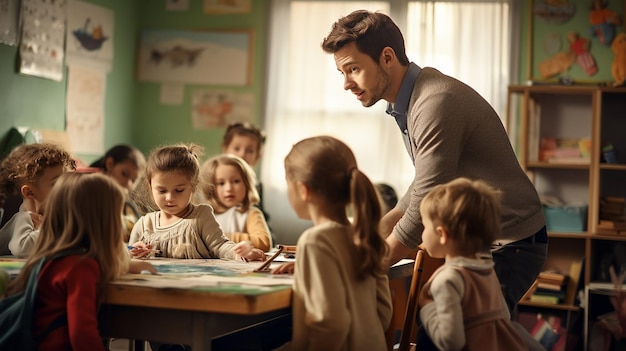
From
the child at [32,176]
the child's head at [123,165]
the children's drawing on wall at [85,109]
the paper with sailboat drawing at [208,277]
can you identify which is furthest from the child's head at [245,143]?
the paper with sailboat drawing at [208,277]

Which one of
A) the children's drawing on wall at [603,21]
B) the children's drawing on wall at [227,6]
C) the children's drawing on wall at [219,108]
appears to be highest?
the children's drawing on wall at [227,6]

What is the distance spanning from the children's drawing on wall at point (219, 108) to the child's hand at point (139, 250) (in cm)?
349

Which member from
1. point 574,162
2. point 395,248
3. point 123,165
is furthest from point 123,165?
point 395,248

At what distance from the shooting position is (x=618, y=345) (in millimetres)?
4996

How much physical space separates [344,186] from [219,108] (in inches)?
162

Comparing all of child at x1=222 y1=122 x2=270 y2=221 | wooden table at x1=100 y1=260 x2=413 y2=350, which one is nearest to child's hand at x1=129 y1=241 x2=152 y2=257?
wooden table at x1=100 y1=260 x2=413 y2=350

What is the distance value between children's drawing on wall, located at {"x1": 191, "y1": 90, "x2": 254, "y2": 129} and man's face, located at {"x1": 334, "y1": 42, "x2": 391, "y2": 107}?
342 centimetres

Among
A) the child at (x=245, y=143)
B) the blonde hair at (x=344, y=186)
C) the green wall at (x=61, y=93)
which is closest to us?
the blonde hair at (x=344, y=186)

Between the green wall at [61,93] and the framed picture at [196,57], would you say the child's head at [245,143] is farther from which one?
the framed picture at [196,57]

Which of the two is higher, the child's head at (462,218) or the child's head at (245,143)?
the child's head at (245,143)

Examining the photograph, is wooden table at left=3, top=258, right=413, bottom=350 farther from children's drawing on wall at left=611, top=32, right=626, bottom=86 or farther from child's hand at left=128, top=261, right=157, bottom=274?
children's drawing on wall at left=611, top=32, right=626, bottom=86

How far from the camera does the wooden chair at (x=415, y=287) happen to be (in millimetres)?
2305

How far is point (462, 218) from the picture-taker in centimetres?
214

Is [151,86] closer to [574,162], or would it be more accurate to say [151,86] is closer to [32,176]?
[574,162]
